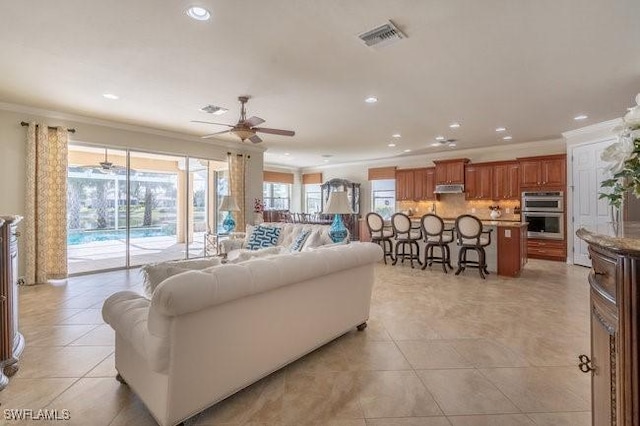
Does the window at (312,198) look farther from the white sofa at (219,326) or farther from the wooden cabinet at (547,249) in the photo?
the white sofa at (219,326)

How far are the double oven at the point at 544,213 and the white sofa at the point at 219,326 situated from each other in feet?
20.8

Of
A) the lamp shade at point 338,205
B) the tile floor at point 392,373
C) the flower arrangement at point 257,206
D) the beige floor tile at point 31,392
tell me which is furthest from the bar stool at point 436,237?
the beige floor tile at point 31,392

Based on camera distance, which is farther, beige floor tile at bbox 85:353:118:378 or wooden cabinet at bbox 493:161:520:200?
wooden cabinet at bbox 493:161:520:200

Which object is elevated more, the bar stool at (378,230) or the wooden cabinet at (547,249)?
the bar stool at (378,230)

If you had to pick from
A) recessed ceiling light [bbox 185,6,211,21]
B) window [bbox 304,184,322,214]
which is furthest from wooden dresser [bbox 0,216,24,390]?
window [bbox 304,184,322,214]

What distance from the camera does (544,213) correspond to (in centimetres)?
690

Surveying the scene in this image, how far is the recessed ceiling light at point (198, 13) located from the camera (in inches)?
93.7

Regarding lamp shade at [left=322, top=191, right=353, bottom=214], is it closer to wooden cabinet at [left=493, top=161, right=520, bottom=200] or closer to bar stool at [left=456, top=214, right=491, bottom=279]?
bar stool at [left=456, top=214, right=491, bottom=279]

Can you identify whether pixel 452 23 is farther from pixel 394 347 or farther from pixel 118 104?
pixel 118 104

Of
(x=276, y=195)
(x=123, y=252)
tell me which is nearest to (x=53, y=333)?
(x=123, y=252)

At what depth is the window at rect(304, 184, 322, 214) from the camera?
1195 cm

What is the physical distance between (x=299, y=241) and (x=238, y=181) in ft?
12.5

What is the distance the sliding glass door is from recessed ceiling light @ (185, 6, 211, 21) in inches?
172

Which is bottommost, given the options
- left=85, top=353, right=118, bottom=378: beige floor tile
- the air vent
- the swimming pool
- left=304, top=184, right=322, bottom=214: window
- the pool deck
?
left=85, top=353, right=118, bottom=378: beige floor tile
